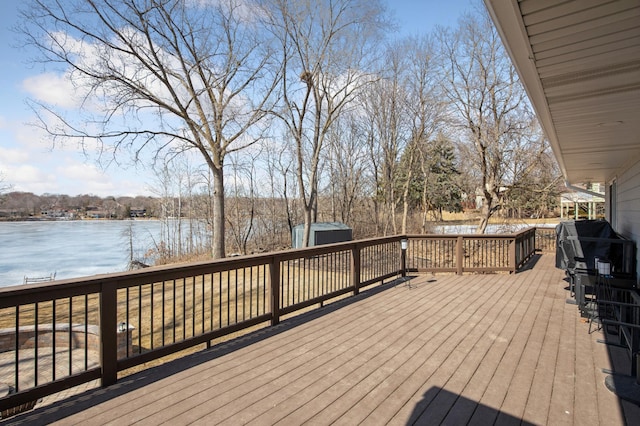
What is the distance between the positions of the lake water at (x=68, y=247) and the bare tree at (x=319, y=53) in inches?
376

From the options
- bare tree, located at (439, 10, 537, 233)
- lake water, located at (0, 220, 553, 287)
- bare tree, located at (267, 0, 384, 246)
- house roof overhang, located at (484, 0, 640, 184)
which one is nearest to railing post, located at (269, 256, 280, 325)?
house roof overhang, located at (484, 0, 640, 184)

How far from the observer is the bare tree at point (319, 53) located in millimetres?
11836

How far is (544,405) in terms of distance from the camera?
89.4 inches

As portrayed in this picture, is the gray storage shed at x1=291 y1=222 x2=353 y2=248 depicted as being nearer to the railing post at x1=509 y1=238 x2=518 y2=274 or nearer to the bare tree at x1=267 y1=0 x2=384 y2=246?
the bare tree at x1=267 y1=0 x2=384 y2=246

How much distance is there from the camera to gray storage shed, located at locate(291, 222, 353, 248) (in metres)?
12.7

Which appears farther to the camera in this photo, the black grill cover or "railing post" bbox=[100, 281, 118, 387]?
the black grill cover

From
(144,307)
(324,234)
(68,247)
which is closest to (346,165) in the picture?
(324,234)

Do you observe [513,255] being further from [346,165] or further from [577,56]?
[346,165]

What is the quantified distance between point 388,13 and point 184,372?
13.3 meters

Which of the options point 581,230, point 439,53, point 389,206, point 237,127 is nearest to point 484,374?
point 581,230

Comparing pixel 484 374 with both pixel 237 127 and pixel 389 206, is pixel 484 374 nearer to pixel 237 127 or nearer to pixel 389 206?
pixel 237 127

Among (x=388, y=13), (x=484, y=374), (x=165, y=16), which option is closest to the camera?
(x=484, y=374)

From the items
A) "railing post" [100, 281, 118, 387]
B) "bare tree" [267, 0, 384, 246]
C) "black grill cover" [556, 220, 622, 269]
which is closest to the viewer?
"railing post" [100, 281, 118, 387]

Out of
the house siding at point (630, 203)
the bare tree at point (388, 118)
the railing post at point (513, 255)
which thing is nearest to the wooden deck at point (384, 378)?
the house siding at point (630, 203)
